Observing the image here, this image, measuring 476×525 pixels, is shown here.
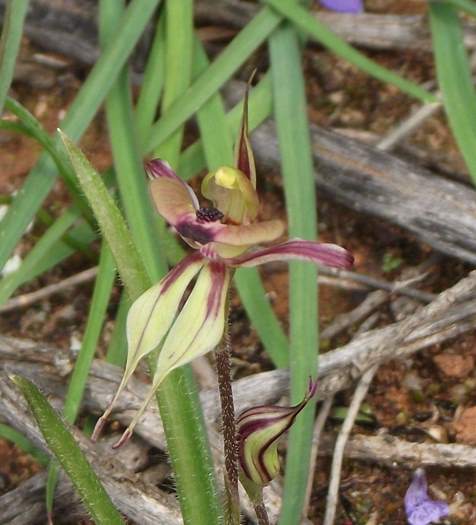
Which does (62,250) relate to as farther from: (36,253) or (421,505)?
(421,505)

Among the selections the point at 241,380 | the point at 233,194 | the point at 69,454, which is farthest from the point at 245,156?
the point at 241,380

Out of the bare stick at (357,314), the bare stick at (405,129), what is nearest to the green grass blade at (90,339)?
the bare stick at (357,314)

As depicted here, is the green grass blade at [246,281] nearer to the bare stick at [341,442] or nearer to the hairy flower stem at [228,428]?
the bare stick at [341,442]

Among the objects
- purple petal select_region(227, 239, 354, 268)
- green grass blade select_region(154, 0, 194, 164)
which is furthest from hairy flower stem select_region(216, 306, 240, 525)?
green grass blade select_region(154, 0, 194, 164)

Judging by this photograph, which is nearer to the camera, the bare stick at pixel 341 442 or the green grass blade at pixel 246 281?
the bare stick at pixel 341 442

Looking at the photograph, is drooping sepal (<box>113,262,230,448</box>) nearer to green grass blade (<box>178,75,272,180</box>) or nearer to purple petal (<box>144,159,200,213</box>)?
purple petal (<box>144,159,200,213</box>)

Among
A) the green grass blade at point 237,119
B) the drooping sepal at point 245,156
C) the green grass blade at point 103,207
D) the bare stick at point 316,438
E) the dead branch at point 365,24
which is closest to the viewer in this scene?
the drooping sepal at point 245,156
